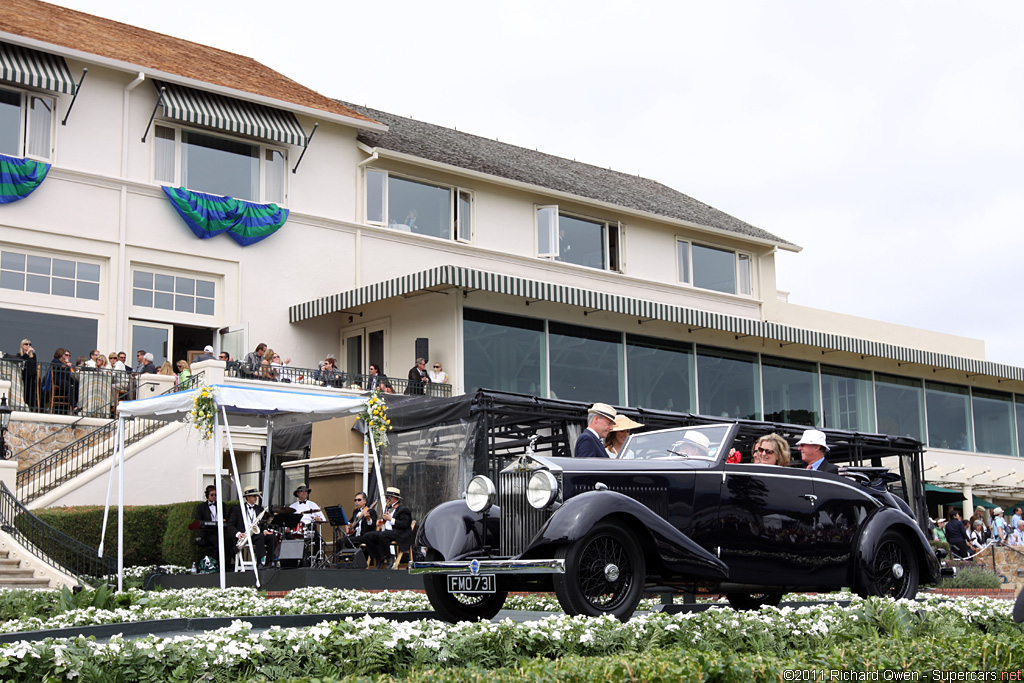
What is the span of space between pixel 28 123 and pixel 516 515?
21198 millimetres

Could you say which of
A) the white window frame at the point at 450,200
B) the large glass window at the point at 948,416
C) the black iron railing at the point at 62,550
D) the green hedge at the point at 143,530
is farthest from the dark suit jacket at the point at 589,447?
the large glass window at the point at 948,416

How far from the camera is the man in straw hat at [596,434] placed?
31.0 feet

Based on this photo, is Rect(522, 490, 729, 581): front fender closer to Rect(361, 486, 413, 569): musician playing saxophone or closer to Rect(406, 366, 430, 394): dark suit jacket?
Rect(361, 486, 413, 569): musician playing saxophone

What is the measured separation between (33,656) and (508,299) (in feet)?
73.4

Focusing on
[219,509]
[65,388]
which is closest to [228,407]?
[219,509]

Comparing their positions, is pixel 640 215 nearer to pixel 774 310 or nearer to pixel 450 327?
pixel 774 310

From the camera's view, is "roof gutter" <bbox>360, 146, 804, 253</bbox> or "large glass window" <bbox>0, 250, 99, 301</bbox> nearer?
"large glass window" <bbox>0, 250, 99, 301</bbox>

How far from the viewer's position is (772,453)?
33.3 ft

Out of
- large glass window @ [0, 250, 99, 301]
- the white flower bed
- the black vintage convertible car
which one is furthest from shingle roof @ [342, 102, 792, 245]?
the white flower bed

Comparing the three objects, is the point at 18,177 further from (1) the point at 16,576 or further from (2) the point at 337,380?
(1) the point at 16,576

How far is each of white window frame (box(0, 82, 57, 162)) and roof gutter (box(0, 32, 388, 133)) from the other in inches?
41.0

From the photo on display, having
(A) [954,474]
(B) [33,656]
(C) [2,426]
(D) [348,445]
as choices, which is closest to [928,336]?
(A) [954,474]

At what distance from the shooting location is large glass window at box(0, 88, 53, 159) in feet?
83.8

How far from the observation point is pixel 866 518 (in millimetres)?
9984
